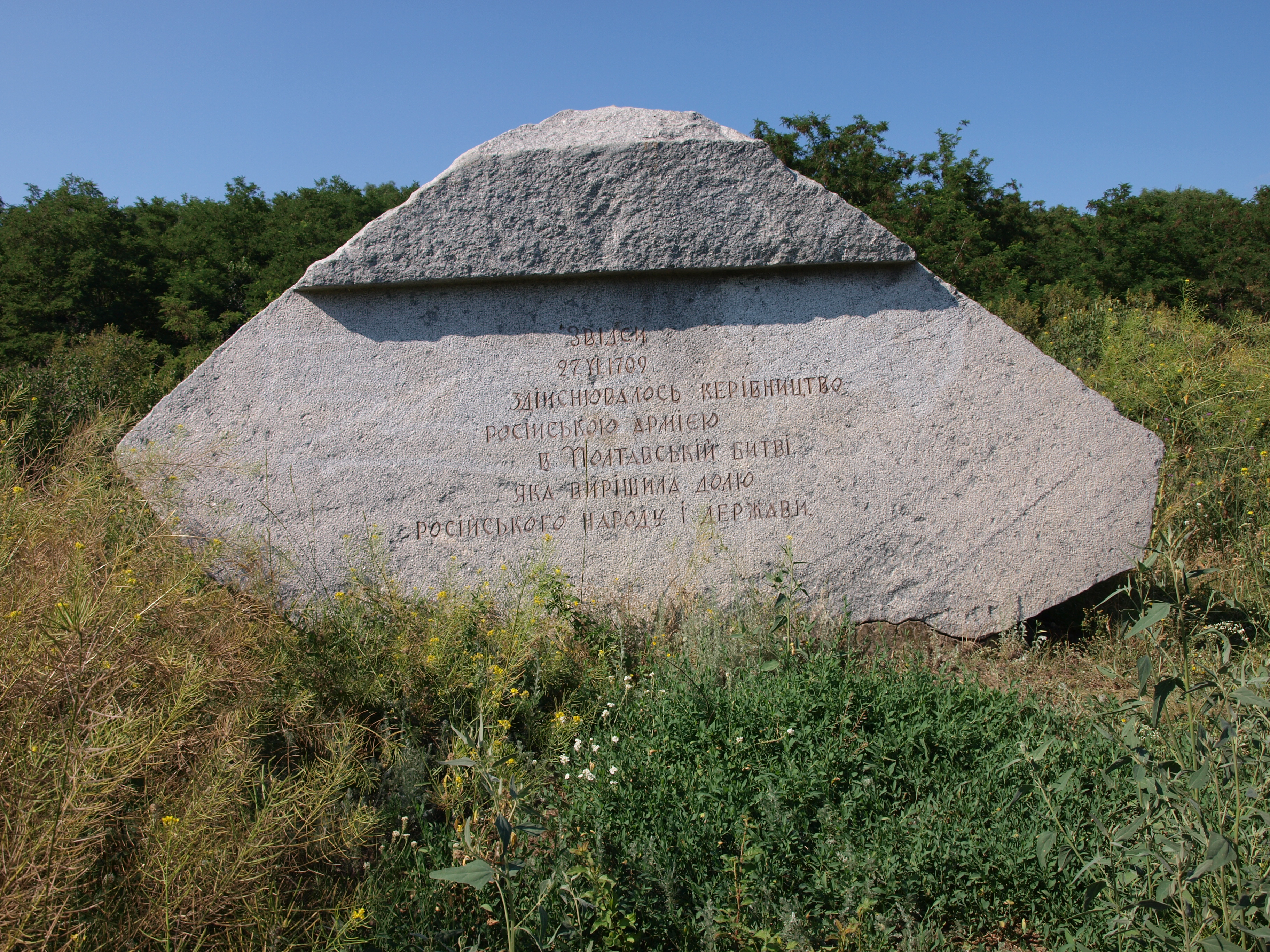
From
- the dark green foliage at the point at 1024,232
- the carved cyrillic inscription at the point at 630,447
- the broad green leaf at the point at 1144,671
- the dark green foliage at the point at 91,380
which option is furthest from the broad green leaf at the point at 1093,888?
the dark green foliage at the point at 1024,232

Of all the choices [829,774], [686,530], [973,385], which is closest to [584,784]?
[829,774]

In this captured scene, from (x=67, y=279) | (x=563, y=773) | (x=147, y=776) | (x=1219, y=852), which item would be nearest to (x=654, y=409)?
(x=563, y=773)

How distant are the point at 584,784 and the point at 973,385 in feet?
8.73

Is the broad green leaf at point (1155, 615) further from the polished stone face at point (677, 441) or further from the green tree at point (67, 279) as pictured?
the green tree at point (67, 279)

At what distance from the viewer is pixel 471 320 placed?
12.6 feet

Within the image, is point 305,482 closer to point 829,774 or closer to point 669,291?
point 669,291

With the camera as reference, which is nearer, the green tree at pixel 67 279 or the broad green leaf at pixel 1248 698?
the broad green leaf at pixel 1248 698

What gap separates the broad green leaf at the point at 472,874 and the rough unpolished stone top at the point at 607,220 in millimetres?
2838

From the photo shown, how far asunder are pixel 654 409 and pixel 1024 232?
428 inches

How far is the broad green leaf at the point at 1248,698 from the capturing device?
1342mm

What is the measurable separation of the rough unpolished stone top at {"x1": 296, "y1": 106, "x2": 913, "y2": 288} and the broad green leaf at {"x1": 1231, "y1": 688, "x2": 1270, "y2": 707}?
2729 millimetres

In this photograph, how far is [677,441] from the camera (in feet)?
12.5

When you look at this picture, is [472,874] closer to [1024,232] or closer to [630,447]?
[630,447]

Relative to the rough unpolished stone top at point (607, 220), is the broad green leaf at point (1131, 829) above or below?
below
